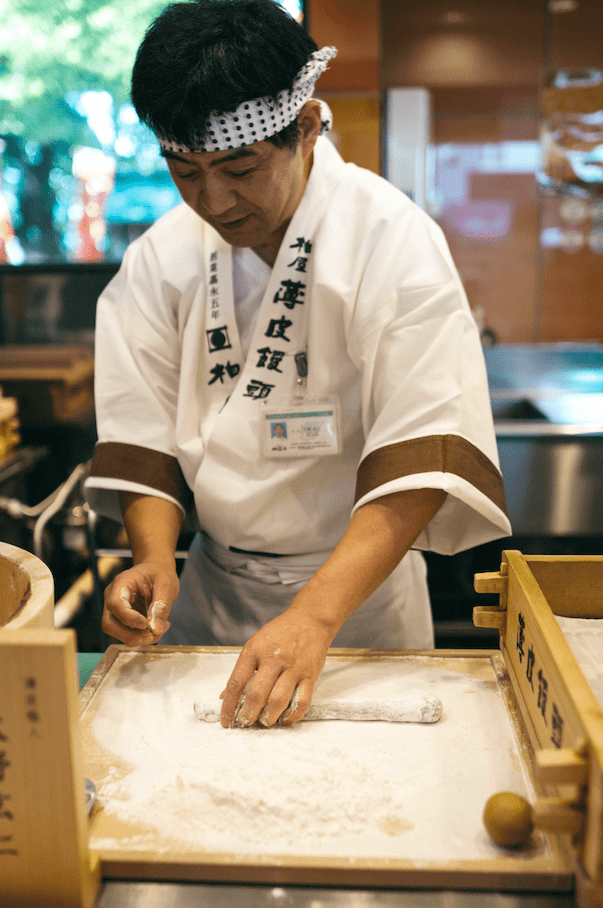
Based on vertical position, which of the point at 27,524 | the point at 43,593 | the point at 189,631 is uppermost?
the point at 43,593

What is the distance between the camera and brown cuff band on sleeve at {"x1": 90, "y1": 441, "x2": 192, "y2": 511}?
4.55 ft

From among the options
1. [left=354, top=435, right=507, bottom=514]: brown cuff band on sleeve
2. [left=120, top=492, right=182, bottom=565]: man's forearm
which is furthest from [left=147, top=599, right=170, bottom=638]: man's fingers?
[left=354, top=435, right=507, bottom=514]: brown cuff band on sleeve

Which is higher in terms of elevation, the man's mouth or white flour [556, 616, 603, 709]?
the man's mouth

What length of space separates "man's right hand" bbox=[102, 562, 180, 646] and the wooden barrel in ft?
0.76

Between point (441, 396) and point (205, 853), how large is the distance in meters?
0.72

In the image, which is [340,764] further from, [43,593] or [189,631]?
[189,631]

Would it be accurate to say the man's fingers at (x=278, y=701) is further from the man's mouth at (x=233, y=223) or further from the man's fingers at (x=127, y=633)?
the man's mouth at (x=233, y=223)

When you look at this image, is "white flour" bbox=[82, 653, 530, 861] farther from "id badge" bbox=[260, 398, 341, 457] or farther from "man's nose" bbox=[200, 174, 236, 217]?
"man's nose" bbox=[200, 174, 236, 217]

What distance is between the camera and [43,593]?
76 cm

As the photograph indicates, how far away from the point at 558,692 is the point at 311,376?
0.73m

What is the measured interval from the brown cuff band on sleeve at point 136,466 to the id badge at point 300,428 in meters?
0.21

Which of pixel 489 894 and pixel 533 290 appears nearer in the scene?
pixel 489 894

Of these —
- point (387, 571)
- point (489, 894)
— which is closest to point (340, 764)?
point (489, 894)

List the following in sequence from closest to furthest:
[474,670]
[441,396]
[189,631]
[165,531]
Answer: [474,670] → [441,396] → [165,531] → [189,631]
